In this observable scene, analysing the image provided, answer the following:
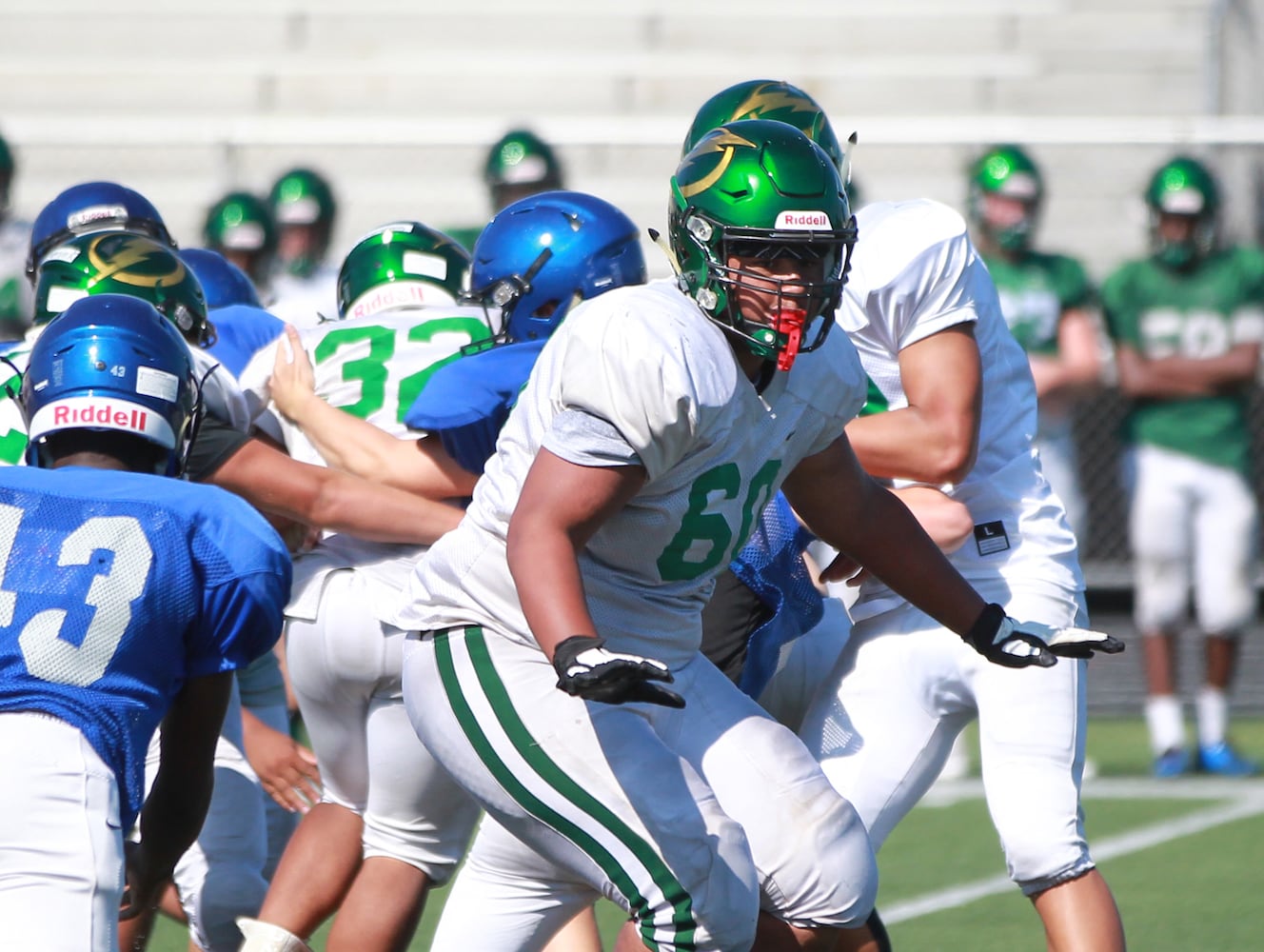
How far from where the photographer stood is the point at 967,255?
356 centimetres

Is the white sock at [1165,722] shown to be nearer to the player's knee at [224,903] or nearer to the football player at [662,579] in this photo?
the player's knee at [224,903]

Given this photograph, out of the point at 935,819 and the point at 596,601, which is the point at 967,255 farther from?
the point at 935,819

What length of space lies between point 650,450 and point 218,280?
236 cm

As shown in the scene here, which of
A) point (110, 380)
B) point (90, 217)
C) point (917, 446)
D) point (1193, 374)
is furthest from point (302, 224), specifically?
point (110, 380)

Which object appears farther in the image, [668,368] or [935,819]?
[935,819]

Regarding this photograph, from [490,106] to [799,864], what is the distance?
33.1 ft

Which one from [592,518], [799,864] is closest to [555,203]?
[592,518]

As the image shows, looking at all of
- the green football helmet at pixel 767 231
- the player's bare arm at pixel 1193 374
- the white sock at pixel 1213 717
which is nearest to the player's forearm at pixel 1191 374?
the player's bare arm at pixel 1193 374

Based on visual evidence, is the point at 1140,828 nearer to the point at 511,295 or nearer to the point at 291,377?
the point at 511,295

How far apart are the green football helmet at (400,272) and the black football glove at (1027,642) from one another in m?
1.57

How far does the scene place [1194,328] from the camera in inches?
295

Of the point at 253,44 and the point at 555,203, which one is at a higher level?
the point at 253,44

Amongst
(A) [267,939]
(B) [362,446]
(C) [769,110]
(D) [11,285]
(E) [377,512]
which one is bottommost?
(A) [267,939]

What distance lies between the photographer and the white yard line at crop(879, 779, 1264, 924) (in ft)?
16.9
